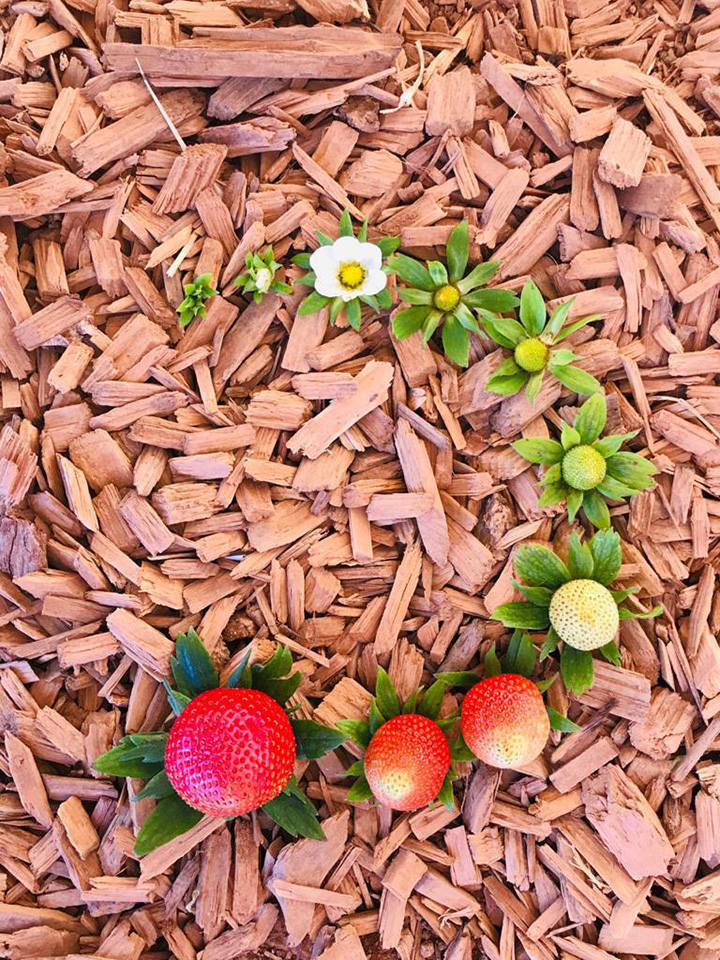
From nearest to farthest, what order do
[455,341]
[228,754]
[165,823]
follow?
1. [228,754]
2. [165,823]
3. [455,341]

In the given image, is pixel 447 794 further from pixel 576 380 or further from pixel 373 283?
pixel 373 283

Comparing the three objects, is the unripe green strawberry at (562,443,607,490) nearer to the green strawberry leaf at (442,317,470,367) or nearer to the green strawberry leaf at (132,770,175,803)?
the green strawberry leaf at (442,317,470,367)

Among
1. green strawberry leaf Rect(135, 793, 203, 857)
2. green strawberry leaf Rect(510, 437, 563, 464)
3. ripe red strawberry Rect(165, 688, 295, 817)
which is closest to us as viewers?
ripe red strawberry Rect(165, 688, 295, 817)

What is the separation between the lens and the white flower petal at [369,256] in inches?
64.0

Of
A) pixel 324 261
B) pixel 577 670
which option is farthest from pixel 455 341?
pixel 577 670

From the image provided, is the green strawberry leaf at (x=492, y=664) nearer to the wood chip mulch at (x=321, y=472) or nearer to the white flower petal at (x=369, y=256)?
the wood chip mulch at (x=321, y=472)

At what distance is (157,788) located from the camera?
1.59 m

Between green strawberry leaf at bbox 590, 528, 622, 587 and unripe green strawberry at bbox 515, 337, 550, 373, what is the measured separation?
35 cm

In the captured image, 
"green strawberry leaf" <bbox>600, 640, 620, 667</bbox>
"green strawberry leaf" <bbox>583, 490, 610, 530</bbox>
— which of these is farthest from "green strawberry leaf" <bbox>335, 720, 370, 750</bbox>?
"green strawberry leaf" <bbox>583, 490, 610, 530</bbox>

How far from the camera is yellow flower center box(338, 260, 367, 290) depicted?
163 centimetres

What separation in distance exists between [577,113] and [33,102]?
1111 millimetres

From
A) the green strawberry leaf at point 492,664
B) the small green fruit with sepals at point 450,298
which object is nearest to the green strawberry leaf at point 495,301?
the small green fruit with sepals at point 450,298

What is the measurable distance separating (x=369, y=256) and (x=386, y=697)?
2.83 ft

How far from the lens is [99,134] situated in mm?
1668
